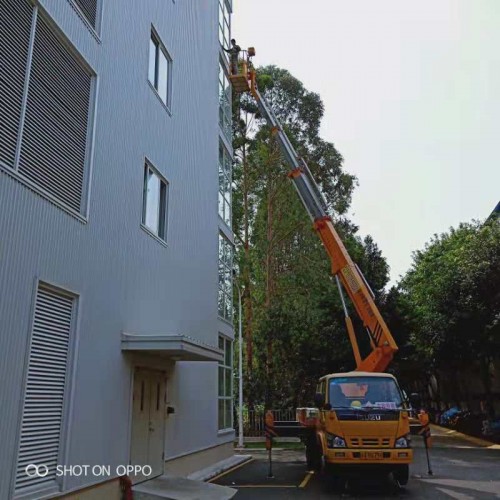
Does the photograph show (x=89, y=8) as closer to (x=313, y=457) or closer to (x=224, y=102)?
(x=224, y=102)

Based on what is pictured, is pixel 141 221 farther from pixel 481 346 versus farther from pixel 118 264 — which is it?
pixel 481 346

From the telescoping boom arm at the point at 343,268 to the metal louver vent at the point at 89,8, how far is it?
9.72 m

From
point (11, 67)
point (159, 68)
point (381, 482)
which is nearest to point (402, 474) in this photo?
point (381, 482)

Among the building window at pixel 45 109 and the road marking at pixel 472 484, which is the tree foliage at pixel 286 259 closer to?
the road marking at pixel 472 484

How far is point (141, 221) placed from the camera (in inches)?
393

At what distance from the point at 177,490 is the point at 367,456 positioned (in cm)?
379

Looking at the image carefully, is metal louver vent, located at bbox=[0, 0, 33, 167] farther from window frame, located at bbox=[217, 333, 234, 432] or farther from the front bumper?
window frame, located at bbox=[217, 333, 234, 432]

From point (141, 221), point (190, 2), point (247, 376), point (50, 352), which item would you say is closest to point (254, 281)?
point (247, 376)

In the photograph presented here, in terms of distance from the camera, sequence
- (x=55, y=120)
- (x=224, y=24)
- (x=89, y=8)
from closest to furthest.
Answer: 1. (x=55, y=120)
2. (x=89, y=8)
3. (x=224, y=24)

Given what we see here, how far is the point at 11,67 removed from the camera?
255 inches

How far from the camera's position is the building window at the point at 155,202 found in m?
10.5

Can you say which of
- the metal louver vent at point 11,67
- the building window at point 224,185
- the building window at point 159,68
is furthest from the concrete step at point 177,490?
the building window at point 224,185

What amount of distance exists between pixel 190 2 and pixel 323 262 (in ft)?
55.0

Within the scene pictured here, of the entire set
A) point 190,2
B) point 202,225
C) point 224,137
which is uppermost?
point 190,2
